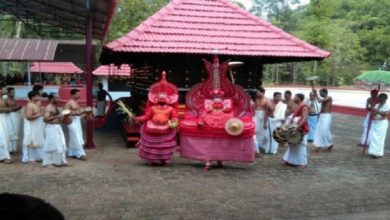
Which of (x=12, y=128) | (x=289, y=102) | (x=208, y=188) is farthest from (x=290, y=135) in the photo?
(x=12, y=128)

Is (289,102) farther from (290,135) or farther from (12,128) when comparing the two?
(12,128)

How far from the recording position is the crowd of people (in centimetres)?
877

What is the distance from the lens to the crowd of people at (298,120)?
8766 mm

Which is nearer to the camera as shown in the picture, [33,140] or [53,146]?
[53,146]

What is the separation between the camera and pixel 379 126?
9.78 meters

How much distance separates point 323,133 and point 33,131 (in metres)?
6.58

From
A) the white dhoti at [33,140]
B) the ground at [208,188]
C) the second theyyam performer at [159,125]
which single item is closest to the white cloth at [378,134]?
the ground at [208,188]

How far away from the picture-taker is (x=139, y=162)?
8.95m

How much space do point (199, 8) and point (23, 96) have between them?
1247 cm

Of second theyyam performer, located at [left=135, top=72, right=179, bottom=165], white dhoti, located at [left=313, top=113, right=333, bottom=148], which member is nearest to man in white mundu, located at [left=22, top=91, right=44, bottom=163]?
second theyyam performer, located at [left=135, top=72, right=179, bottom=165]

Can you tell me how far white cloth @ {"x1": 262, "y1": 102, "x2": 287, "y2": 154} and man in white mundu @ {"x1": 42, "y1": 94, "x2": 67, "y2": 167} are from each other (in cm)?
459

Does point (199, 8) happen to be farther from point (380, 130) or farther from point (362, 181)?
point (362, 181)

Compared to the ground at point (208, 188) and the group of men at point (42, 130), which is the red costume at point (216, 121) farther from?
the group of men at point (42, 130)

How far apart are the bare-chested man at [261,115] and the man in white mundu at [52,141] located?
4.49m
